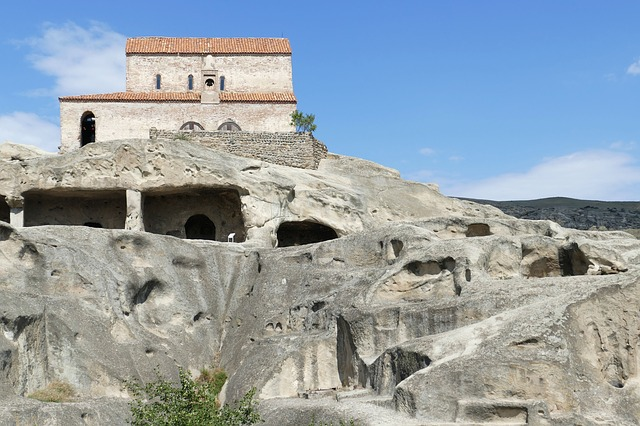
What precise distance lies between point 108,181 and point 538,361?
1816 centimetres

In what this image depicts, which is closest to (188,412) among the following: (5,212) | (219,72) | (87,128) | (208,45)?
(5,212)

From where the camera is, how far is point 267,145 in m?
32.7

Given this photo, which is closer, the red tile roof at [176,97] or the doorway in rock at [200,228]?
the doorway in rock at [200,228]

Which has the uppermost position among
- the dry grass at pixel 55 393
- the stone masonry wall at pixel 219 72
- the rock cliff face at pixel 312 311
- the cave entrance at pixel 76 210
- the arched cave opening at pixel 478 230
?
the stone masonry wall at pixel 219 72

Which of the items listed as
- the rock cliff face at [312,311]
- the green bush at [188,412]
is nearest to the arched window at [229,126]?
the rock cliff face at [312,311]

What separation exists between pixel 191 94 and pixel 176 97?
0.95 m

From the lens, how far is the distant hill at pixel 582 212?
41.9m

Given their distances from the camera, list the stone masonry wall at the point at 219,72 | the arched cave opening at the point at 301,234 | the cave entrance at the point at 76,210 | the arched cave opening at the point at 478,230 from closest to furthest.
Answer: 1. the arched cave opening at the point at 478,230
2. the cave entrance at the point at 76,210
3. the arched cave opening at the point at 301,234
4. the stone masonry wall at the point at 219,72

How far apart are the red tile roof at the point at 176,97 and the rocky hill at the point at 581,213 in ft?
39.7

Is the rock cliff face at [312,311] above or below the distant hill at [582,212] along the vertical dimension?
below

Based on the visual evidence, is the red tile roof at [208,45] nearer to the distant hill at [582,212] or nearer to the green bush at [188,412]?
the distant hill at [582,212]

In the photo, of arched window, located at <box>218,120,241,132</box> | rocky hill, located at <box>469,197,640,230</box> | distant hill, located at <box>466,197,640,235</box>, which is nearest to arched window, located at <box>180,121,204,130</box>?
arched window, located at <box>218,120,241,132</box>

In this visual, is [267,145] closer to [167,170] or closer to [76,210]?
[167,170]

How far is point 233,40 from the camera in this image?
43.4m
